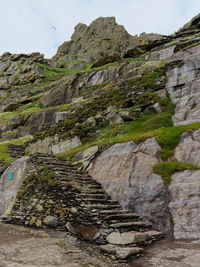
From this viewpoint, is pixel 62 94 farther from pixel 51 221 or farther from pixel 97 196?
pixel 51 221

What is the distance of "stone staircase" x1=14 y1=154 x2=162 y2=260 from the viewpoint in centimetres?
741

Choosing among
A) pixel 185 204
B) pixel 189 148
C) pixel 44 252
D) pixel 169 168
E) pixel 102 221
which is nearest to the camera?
pixel 44 252

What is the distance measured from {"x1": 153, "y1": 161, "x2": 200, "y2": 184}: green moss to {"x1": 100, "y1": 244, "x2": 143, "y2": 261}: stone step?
3.39 metres

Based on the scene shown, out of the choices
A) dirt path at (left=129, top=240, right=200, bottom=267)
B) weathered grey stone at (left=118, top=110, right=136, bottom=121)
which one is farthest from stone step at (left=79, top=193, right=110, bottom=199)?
weathered grey stone at (left=118, top=110, right=136, bottom=121)

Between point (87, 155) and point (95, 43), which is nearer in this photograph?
point (87, 155)

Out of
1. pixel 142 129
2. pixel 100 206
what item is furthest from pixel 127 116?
pixel 100 206

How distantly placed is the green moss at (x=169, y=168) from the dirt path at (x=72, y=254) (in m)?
2.68

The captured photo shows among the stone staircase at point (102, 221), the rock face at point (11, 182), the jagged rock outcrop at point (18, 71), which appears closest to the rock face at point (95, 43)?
the jagged rock outcrop at point (18, 71)

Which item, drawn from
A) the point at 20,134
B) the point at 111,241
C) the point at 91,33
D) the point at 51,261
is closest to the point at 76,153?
the point at 111,241

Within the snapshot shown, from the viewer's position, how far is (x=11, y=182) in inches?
567

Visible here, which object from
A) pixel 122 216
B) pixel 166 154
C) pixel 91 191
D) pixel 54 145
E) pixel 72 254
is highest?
pixel 54 145

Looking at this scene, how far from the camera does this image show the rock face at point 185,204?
7.79 meters

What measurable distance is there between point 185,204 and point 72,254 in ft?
15.3

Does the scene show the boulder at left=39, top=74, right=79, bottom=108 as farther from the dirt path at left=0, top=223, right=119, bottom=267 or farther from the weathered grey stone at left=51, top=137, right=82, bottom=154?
the dirt path at left=0, top=223, right=119, bottom=267
